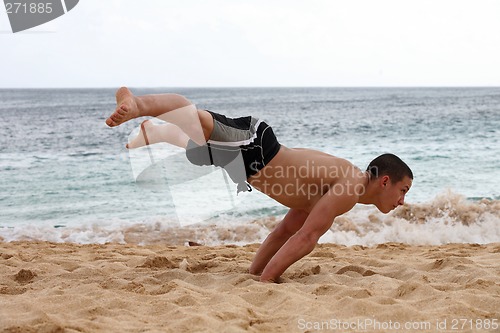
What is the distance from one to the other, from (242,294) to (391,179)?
131 cm

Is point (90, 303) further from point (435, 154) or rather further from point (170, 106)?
point (435, 154)

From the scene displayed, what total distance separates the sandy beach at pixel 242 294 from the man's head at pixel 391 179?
56cm

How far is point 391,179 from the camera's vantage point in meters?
3.86

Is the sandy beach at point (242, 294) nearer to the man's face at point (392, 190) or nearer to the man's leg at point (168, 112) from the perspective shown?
the man's face at point (392, 190)

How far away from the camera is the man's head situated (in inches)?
152

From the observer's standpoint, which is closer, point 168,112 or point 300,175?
point 168,112

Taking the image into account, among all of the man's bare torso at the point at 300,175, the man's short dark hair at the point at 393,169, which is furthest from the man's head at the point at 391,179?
the man's bare torso at the point at 300,175

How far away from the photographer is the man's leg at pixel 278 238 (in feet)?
14.0

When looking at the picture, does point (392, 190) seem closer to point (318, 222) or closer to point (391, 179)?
point (391, 179)

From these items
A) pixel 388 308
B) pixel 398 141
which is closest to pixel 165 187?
pixel 388 308

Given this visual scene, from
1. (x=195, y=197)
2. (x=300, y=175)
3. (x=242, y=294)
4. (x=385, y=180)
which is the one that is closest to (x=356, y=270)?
(x=385, y=180)

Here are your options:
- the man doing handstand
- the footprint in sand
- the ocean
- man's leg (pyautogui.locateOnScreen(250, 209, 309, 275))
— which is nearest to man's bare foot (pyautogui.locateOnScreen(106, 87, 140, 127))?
the man doing handstand

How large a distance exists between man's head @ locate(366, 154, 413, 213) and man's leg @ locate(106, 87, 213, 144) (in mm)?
1211

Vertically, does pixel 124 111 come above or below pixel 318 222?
above
